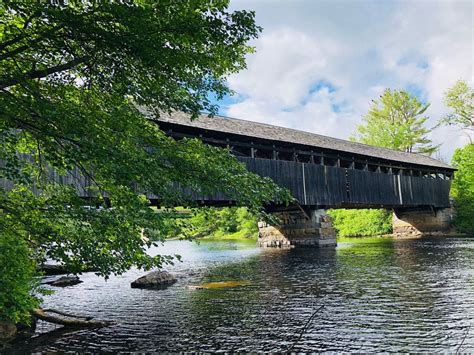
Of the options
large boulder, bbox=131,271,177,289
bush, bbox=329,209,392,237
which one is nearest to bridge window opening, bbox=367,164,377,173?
bush, bbox=329,209,392,237

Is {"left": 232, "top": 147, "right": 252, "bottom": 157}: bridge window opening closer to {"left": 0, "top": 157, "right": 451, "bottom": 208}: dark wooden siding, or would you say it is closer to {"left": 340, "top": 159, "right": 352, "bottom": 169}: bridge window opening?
{"left": 0, "top": 157, "right": 451, "bottom": 208}: dark wooden siding

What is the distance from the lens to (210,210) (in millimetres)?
4793

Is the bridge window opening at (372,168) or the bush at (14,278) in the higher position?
the bridge window opening at (372,168)

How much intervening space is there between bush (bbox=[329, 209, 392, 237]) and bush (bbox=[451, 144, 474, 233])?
5.14 m

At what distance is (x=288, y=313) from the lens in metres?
6.34

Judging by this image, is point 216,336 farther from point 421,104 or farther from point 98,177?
point 421,104

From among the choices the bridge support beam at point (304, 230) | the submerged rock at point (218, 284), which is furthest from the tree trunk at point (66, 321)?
the bridge support beam at point (304, 230)

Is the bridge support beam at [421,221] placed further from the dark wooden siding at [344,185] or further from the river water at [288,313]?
the river water at [288,313]

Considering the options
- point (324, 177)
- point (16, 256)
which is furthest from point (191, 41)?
point (324, 177)

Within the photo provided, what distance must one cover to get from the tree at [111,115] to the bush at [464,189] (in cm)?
2681

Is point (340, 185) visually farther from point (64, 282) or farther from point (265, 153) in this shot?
point (64, 282)

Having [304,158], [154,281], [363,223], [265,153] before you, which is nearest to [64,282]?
[154,281]

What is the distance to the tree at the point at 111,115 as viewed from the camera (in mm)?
3789

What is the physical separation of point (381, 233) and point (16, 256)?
3040cm
